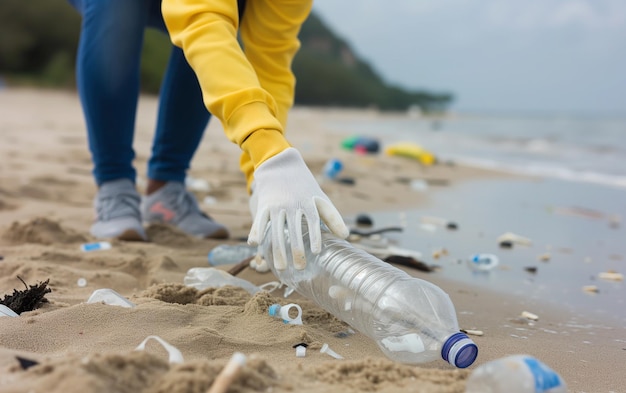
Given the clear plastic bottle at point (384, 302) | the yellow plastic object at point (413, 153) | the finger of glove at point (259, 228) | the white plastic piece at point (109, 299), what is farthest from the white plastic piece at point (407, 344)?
the yellow plastic object at point (413, 153)

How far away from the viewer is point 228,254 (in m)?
2.39

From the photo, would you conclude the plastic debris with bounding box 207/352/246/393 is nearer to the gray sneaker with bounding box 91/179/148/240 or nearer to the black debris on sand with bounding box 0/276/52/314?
the black debris on sand with bounding box 0/276/52/314

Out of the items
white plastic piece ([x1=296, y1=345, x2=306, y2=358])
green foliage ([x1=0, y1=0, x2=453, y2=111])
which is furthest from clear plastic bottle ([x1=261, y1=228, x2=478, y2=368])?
green foliage ([x1=0, y1=0, x2=453, y2=111])

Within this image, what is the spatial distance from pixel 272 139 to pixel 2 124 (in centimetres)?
657

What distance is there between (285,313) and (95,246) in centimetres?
109

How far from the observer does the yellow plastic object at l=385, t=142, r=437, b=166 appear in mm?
7457

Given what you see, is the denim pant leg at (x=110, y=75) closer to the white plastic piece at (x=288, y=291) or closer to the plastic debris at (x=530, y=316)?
the white plastic piece at (x=288, y=291)

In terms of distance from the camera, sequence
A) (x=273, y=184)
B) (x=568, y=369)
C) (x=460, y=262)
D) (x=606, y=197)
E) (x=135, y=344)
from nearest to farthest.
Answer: (x=135, y=344) → (x=568, y=369) → (x=273, y=184) → (x=460, y=262) → (x=606, y=197)

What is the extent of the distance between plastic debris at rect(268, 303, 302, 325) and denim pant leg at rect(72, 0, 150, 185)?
51.7 inches

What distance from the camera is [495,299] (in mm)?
2229

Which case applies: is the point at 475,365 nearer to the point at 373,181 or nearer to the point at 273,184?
the point at 273,184

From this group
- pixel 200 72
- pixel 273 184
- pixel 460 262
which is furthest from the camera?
pixel 460 262

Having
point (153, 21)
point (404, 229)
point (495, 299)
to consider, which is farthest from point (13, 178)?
point (495, 299)

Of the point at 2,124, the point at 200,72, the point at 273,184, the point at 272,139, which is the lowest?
the point at 2,124
